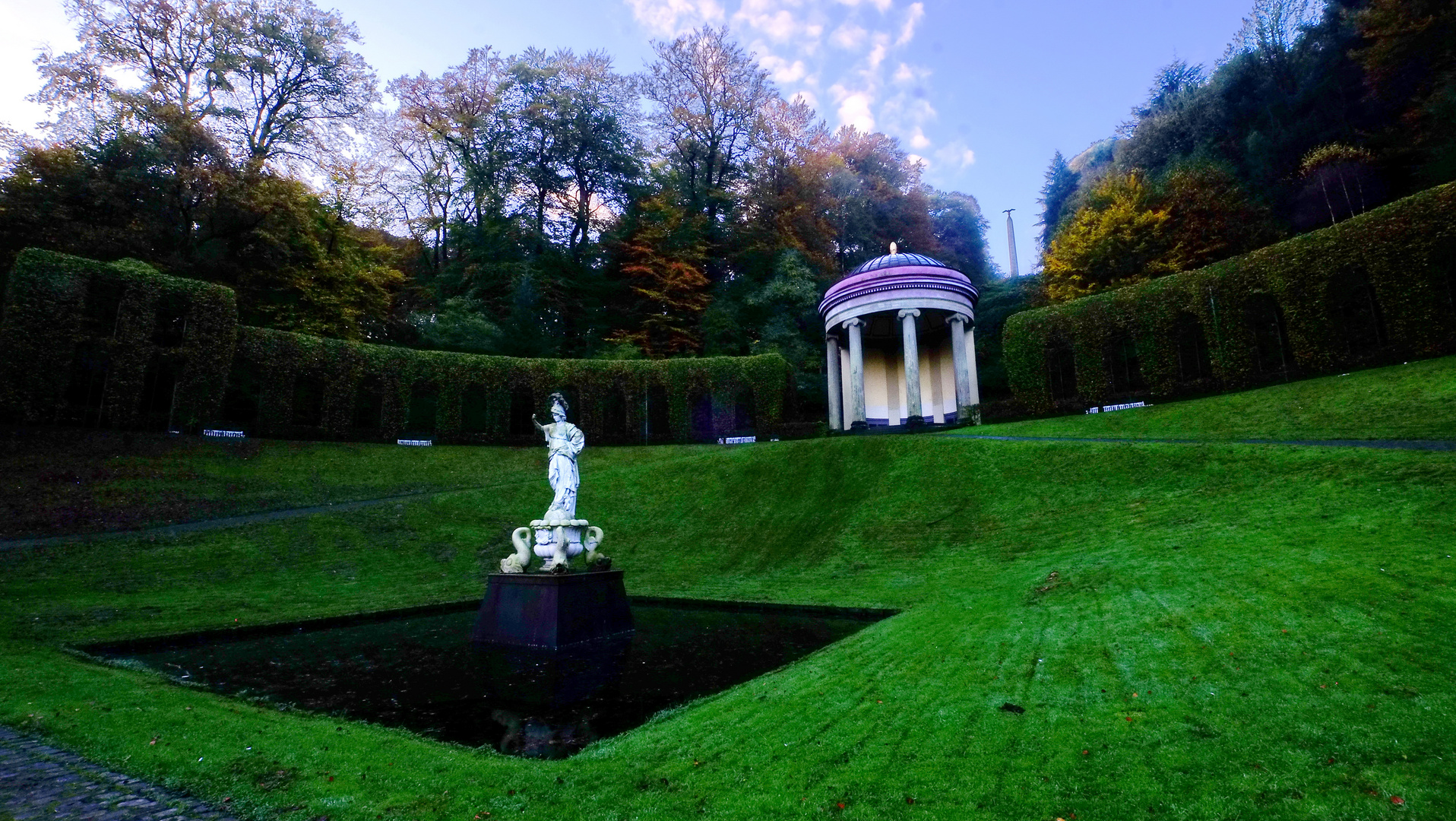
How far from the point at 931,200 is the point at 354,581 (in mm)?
50219

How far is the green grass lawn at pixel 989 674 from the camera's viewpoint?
13.6 ft

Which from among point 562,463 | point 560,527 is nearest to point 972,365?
point 562,463

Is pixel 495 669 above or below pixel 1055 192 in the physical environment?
below

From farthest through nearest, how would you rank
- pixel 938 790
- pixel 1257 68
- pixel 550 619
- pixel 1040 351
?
pixel 1257 68 → pixel 1040 351 → pixel 550 619 → pixel 938 790

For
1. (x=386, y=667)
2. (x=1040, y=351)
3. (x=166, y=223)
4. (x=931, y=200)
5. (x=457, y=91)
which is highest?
(x=457, y=91)

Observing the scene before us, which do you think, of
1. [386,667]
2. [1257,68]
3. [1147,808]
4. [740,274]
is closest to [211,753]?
[386,667]

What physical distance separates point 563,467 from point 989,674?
7.49 m

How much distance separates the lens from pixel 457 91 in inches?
1732

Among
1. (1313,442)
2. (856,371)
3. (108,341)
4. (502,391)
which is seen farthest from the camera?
(502,391)

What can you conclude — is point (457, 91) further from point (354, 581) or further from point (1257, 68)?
point (1257, 68)

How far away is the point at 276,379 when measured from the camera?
87.1 feet

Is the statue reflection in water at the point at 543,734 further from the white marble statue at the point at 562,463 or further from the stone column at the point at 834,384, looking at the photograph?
the stone column at the point at 834,384

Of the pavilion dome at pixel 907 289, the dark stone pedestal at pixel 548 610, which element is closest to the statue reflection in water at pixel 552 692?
the dark stone pedestal at pixel 548 610

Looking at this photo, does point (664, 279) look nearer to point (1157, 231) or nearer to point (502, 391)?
point (502, 391)
